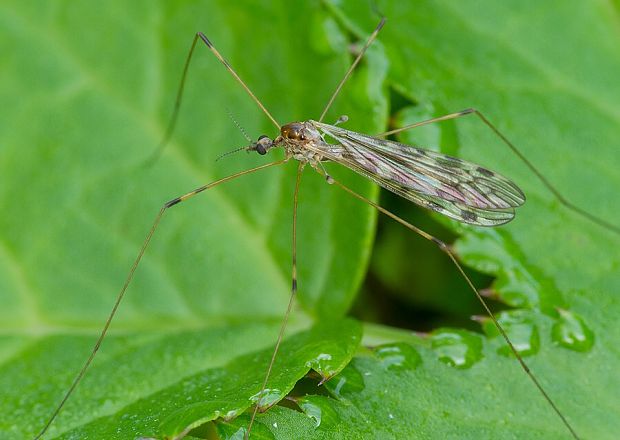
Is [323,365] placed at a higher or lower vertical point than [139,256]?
lower

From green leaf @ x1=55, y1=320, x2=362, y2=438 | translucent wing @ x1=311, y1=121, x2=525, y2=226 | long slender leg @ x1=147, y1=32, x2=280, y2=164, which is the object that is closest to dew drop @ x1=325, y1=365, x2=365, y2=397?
green leaf @ x1=55, y1=320, x2=362, y2=438

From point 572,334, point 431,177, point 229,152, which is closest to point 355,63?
point 431,177

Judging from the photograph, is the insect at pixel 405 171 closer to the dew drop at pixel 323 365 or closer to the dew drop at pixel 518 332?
the dew drop at pixel 518 332

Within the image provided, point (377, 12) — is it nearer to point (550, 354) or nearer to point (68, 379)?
point (550, 354)

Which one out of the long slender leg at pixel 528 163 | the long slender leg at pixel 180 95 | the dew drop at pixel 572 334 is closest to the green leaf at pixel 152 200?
the long slender leg at pixel 180 95

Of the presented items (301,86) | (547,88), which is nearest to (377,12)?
(301,86)

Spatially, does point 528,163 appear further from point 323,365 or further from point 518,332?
point 323,365

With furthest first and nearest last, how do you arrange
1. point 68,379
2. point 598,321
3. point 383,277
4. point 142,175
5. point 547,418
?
1. point 383,277
2. point 142,175
3. point 68,379
4. point 598,321
5. point 547,418
